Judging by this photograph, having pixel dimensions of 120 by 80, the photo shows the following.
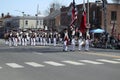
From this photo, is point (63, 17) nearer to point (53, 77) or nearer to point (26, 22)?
point (26, 22)

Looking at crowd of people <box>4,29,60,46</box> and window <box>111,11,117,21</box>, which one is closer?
crowd of people <box>4,29,60,46</box>

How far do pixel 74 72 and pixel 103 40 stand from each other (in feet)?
109

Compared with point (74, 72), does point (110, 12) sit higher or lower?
higher

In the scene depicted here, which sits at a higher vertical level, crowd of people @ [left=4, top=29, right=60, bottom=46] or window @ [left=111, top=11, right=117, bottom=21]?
window @ [left=111, top=11, right=117, bottom=21]

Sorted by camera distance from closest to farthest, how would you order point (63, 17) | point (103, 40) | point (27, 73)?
point (27, 73) → point (103, 40) → point (63, 17)

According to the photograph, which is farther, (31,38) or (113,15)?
(113,15)

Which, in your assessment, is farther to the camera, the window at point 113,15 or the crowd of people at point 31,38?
the window at point 113,15

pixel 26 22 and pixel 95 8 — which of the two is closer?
pixel 95 8

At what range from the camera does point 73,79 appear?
1581 cm

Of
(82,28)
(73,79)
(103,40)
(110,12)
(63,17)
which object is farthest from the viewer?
(63,17)

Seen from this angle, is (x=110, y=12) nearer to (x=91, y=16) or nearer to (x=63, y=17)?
(x=91, y=16)

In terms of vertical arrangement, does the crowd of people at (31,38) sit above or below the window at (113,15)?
below

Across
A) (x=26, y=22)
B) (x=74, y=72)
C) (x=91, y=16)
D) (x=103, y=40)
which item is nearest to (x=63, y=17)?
(x=91, y=16)

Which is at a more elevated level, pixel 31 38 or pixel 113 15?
pixel 113 15
